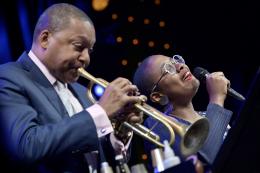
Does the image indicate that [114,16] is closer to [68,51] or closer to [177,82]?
[177,82]

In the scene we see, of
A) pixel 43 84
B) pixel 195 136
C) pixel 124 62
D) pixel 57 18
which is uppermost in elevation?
pixel 57 18

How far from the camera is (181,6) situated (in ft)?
16.5

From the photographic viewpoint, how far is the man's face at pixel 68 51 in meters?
2.74

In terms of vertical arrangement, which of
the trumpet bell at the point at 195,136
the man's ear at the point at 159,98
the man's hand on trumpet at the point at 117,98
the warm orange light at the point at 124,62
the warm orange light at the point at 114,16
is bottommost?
the warm orange light at the point at 124,62

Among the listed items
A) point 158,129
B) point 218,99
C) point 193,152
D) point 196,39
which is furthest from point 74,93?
point 196,39

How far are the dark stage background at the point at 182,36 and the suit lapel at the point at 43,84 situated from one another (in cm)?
193

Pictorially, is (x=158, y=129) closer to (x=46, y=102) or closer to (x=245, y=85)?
(x=46, y=102)

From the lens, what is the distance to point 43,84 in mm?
2658

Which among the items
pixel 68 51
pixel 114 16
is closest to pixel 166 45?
pixel 114 16

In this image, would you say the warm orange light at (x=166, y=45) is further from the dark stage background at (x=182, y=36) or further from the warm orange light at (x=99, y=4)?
the warm orange light at (x=99, y=4)

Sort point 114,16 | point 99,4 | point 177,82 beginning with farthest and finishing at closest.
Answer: point 114,16, point 99,4, point 177,82

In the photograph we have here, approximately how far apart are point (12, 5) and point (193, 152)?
7.30ft

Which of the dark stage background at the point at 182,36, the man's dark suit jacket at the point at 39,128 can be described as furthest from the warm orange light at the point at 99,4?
the man's dark suit jacket at the point at 39,128

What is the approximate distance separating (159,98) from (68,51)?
3.39 ft
